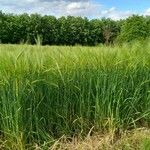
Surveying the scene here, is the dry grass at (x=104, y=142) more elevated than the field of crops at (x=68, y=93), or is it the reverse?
the field of crops at (x=68, y=93)

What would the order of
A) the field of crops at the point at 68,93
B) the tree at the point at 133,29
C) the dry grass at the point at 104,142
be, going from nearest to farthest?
the field of crops at the point at 68,93
the dry grass at the point at 104,142
the tree at the point at 133,29

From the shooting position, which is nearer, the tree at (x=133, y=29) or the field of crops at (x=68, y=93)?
the field of crops at (x=68, y=93)

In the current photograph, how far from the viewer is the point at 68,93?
393 cm

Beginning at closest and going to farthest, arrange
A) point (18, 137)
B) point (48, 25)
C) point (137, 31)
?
point (18, 137), point (137, 31), point (48, 25)

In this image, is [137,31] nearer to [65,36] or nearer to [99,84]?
[99,84]

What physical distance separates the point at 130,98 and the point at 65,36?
151 ft

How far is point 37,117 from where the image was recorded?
369 centimetres

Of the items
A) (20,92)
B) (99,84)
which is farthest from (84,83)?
(20,92)

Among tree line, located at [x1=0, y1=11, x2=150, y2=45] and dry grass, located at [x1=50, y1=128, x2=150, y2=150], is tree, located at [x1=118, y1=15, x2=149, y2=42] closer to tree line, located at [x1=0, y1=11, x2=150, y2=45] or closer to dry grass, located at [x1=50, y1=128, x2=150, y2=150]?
dry grass, located at [x1=50, y1=128, x2=150, y2=150]

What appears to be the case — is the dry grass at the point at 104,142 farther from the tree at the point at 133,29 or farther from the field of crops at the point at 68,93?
the tree at the point at 133,29

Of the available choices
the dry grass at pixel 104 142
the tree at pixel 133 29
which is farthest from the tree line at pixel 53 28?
the dry grass at pixel 104 142

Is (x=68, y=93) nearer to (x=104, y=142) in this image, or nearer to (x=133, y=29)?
(x=104, y=142)

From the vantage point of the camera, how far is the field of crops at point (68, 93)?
3590 mm

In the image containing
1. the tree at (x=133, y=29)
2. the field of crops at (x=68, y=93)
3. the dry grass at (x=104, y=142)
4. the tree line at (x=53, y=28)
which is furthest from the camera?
the tree line at (x=53, y=28)
